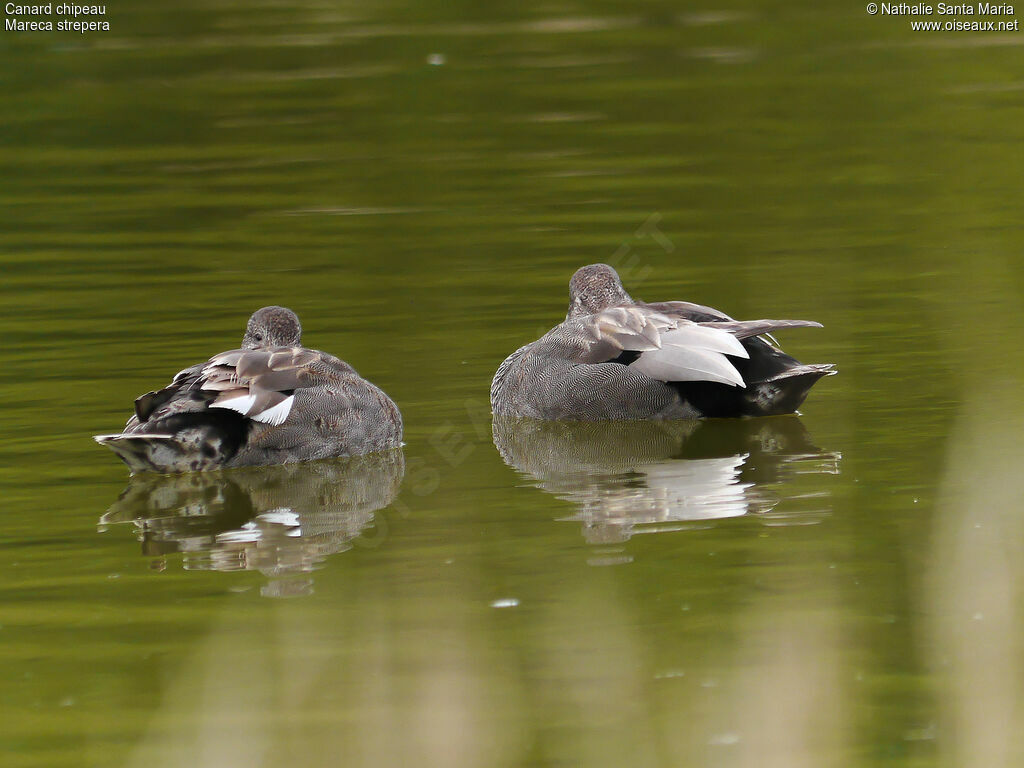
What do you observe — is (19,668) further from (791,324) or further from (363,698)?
(791,324)

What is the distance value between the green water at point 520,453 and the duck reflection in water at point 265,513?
30 mm

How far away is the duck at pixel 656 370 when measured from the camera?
10539 mm

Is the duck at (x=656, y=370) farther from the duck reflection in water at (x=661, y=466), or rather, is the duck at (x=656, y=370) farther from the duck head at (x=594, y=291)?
the duck head at (x=594, y=291)

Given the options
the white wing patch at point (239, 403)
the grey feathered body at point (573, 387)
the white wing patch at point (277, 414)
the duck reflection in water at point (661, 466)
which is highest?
the white wing patch at point (239, 403)

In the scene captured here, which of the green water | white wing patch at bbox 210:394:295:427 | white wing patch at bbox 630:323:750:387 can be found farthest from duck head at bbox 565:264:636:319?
white wing patch at bbox 210:394:295:427

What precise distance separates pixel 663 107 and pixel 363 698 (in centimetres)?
1633

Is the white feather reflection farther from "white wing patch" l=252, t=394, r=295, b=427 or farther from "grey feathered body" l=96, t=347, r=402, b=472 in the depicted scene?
"white wing patch" l=252, t=394, r=295, b=427

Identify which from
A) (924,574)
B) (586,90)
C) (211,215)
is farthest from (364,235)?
(924,574)

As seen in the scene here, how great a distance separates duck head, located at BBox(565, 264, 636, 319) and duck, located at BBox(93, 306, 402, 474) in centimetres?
198

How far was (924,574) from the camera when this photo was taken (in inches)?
296

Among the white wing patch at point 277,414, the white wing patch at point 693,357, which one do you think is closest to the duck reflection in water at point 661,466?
the white wing patch at point 693,357

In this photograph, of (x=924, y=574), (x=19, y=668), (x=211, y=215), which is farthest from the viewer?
(x=211, y=215)

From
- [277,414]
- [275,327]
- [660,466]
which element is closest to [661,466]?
[660,466]

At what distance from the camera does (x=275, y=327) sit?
10664mm
